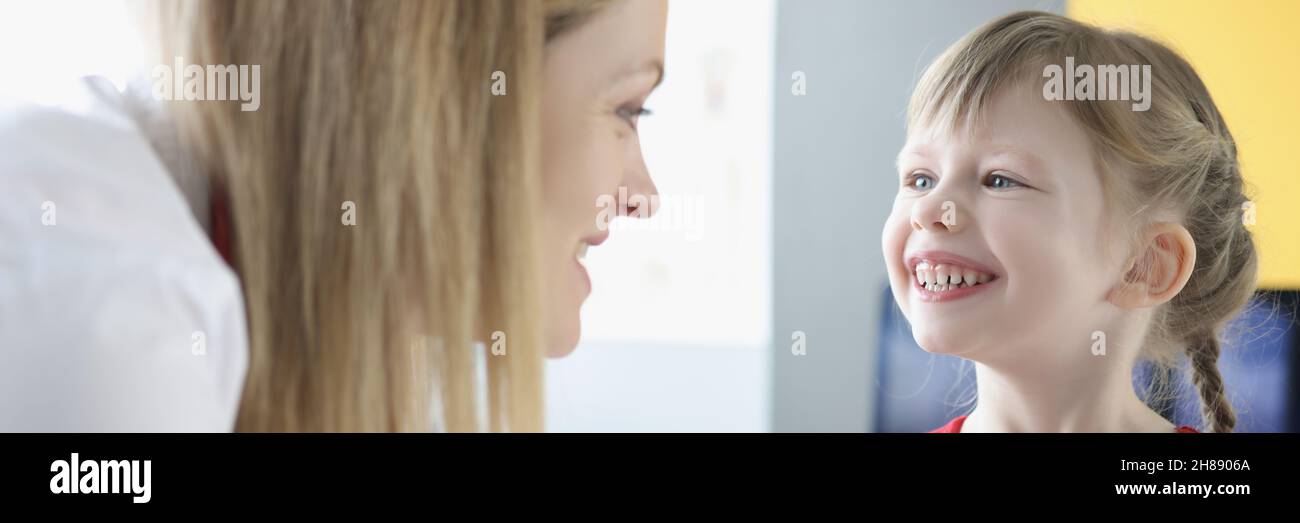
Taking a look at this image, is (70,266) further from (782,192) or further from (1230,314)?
(782,192)

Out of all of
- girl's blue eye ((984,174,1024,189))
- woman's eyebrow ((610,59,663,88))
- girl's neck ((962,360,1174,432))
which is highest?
woman's eyebrow ((610,59,663,88))

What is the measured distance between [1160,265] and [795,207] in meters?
1.04

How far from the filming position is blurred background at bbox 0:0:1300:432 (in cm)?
101

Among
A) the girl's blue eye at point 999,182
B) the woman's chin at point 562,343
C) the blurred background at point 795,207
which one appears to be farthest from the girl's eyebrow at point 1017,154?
the woman's chin at point 562,343

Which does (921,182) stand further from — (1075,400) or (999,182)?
(1075,400)

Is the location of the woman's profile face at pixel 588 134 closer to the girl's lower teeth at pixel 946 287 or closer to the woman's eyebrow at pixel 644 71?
the woman's eyebrow at pixel 644 71

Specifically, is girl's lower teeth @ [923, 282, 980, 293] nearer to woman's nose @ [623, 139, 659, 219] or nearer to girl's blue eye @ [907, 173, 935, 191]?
girl's blue eye @ [907, 173, 935, 191]

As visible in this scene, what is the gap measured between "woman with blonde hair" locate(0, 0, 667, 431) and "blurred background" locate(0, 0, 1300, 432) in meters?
0.08

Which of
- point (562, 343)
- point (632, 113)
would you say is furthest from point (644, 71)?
point (562, 343)

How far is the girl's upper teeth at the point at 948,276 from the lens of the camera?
717 mm

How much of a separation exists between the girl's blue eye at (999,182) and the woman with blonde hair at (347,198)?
304 millimetres

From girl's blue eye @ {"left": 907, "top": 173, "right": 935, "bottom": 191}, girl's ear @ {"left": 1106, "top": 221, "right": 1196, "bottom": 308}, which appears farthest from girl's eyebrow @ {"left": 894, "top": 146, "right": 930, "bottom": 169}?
girl's ear @ {"left": 1106, "top": 221, "right": 1196, "bottom": 308}

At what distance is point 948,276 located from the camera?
72 cm
